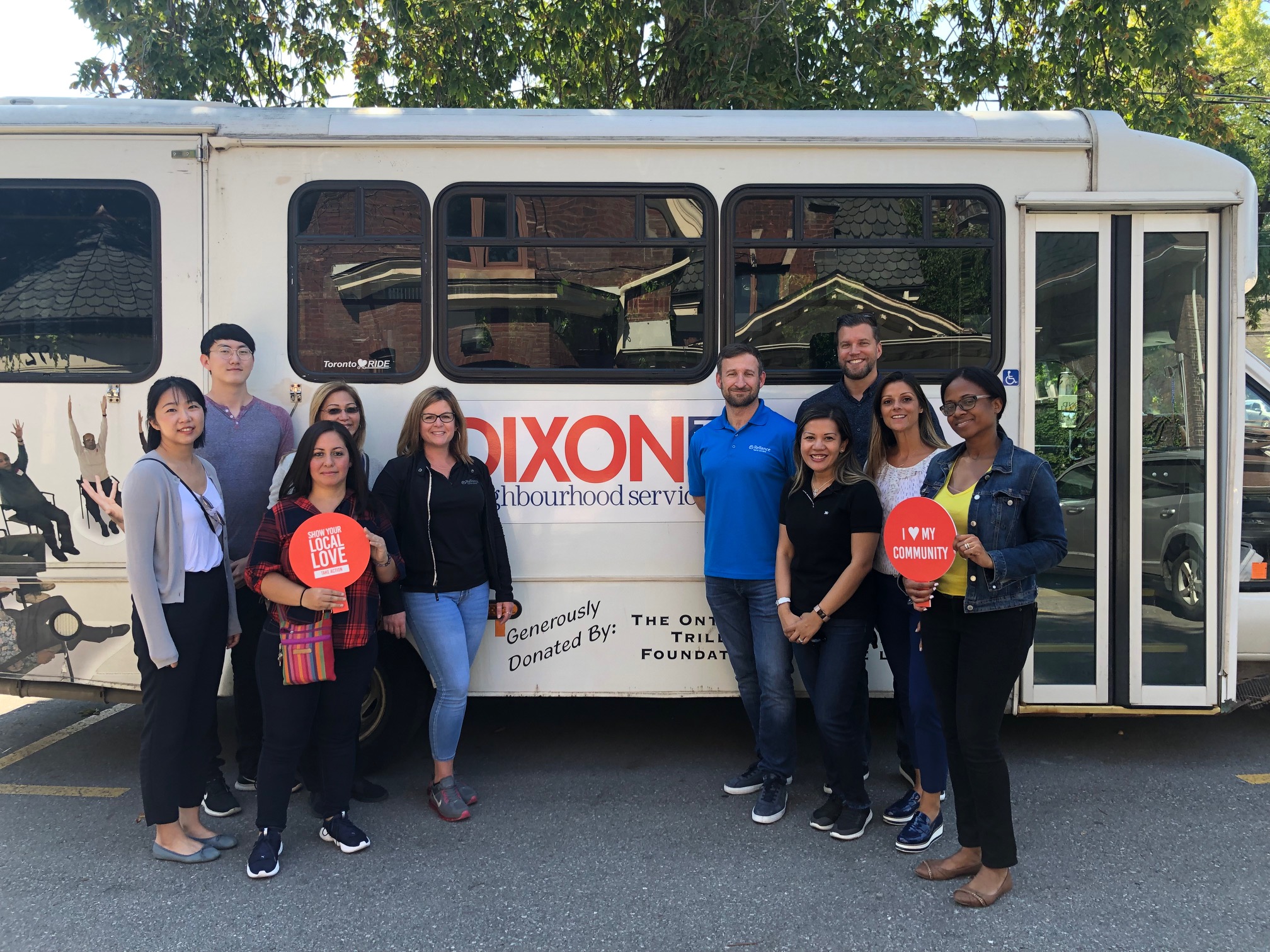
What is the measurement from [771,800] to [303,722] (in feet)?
6.29

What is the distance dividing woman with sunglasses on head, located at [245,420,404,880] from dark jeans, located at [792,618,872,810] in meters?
1.72

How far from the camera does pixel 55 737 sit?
15.9 feet

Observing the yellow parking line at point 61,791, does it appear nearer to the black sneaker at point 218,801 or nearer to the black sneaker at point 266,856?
the black sneaker at point 218,801

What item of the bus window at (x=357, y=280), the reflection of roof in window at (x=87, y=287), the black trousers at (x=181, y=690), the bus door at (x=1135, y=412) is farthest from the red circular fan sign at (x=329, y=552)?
the bus door at (x=1135, y=412)

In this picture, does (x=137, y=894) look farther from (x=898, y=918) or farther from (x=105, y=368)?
(x=898, y=918)

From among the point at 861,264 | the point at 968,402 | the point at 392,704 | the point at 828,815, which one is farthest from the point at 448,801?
the point at 861,264

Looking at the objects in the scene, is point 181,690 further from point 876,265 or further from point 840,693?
point 876,265

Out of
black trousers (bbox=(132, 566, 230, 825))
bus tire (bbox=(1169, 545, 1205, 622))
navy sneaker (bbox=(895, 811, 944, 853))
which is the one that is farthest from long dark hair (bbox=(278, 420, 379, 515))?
bus tire (bbox=(1169, 545, 1205, 622))

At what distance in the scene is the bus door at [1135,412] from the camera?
159 inches

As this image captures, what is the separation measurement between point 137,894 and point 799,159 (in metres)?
3.94

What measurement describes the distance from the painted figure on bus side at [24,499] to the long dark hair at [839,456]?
3.15m

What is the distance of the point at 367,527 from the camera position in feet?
11.4

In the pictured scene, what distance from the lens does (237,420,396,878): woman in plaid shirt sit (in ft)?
10.9

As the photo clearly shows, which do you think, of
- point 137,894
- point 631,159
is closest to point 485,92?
point 631,159
